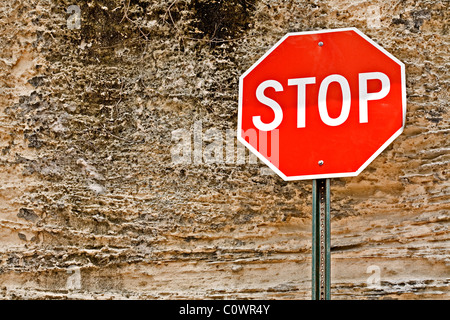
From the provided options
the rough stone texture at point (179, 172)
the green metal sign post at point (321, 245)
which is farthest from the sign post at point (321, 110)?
the rough stone texture at point (179, 172)

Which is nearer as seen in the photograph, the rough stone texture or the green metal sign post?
the green metal sign post

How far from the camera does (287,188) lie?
2.95 metres

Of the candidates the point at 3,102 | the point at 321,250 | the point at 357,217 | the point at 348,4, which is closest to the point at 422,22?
the point at 348,4

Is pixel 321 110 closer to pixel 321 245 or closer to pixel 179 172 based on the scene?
pixel 321 245

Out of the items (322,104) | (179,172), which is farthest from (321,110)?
(179,172)

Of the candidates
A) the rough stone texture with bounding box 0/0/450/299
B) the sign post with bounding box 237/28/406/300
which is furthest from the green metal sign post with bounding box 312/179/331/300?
the rough stone texture with bounding box 0/0/450/299

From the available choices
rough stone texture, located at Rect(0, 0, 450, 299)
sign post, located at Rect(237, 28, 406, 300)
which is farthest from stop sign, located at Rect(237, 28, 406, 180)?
rough stone texture, located at Rect(0, 0, 450, 299)

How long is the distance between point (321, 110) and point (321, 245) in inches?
16.8

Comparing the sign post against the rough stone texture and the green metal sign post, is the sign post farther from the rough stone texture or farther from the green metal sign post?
the rough stone texture

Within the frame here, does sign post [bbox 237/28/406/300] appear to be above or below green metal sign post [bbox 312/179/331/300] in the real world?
above

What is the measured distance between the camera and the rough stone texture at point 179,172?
9.34ft

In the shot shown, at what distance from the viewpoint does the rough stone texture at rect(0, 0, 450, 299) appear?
285 cm

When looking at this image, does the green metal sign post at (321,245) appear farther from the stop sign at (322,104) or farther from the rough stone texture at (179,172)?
the rough stone texture at (179,172)

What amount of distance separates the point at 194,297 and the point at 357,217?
30.3 inches
